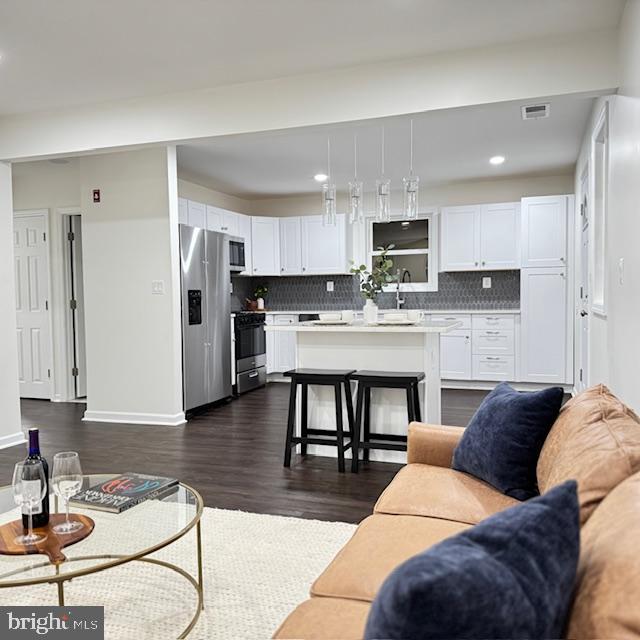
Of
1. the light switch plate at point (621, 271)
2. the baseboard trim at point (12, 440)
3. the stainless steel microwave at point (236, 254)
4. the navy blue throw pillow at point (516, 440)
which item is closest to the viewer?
the navy blue throw pillow at point (516, 440)

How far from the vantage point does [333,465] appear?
3930mm

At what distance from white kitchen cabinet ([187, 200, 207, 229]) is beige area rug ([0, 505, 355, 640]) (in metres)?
4.34

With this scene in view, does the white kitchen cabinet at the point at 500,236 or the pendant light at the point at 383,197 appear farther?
the white kitchen cabinet at the point at 500,236

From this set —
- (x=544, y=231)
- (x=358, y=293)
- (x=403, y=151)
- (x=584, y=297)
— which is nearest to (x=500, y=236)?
(x=544, y=231)

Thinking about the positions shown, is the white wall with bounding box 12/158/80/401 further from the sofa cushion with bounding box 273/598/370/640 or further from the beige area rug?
the sofa cushion with bounding box 273/598/370/640

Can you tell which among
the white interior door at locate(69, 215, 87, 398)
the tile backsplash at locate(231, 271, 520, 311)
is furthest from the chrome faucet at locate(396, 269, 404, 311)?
the white interior door at locate(69, 215, 87, 398)

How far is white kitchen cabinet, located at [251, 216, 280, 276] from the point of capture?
7832mm

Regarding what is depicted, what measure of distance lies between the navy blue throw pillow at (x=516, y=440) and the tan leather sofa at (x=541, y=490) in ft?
0.17

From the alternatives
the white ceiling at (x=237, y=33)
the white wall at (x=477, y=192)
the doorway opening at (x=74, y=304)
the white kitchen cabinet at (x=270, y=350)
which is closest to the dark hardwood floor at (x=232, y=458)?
the doorway opening at (x=74, y=304)

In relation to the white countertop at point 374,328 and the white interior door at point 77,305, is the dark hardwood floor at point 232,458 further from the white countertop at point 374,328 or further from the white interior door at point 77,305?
the white countertop at point 374,328

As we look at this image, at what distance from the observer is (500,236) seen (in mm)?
7023

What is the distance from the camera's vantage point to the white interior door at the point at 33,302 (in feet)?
21.6

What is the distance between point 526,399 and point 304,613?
115 cm

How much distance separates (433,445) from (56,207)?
5616mm
